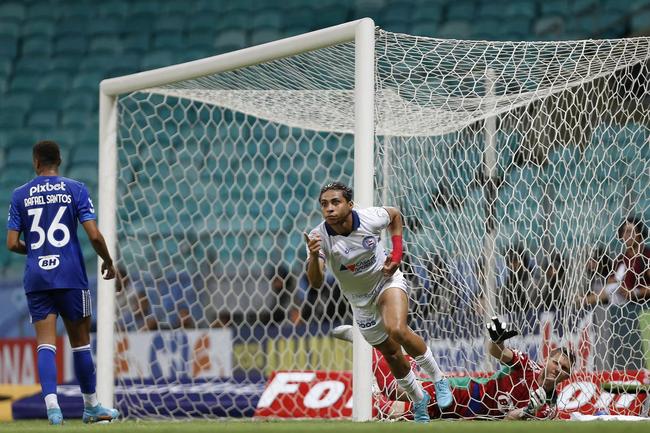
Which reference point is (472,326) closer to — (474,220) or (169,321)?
(474,220)

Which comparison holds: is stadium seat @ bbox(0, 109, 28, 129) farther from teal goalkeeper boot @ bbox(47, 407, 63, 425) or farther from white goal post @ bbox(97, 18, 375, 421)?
teal goalkeeper boot @ bbox(47, 407, 63, 425)

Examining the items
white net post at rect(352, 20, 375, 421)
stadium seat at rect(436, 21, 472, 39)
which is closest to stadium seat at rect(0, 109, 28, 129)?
stadium seat at rect(436, 21, 472, 39)

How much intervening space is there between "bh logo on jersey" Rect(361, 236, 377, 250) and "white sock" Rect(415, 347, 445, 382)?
0.65 meters

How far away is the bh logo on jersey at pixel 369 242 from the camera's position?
6.26 meters

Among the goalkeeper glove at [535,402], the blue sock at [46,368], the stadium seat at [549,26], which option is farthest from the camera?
the stadium seat at [549,26]

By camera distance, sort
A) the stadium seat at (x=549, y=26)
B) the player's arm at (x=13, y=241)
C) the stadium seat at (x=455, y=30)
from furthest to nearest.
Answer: the stadium seat at (x=455, y=30)
the stadium seat at (x=549, y=26)
the player's arm at (x=13, y=241)

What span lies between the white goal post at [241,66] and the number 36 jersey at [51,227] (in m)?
1.63

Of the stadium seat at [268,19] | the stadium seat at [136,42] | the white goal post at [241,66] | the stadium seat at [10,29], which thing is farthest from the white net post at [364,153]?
the stadium seat at [10,29]

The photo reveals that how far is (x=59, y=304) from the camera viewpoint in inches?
259

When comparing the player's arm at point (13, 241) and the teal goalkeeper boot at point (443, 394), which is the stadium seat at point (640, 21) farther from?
the player's arm at point (13, 241)

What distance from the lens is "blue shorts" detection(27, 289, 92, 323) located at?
6.54m

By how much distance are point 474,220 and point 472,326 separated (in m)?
0.70

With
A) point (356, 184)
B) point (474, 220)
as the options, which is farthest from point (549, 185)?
point (356, 184)

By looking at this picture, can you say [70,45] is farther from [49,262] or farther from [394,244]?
[394,244]
